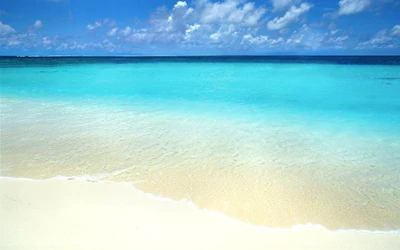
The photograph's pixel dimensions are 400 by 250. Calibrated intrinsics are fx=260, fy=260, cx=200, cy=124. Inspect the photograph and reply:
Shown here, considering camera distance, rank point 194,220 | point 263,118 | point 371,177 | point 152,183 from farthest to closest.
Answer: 1. point 263,118
2. point 371,177
3. point 152,183
4. point 194,220

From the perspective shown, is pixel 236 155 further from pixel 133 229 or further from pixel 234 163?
pixel 133 229

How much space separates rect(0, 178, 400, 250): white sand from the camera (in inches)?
90.4

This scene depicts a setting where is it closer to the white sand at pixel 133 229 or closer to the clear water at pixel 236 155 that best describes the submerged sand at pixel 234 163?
the clear water at pixel 236 155

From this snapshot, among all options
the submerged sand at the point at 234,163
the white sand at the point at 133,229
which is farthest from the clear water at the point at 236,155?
the white sand at the point at 133,229

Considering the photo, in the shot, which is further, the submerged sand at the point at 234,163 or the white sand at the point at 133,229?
the submerged sand at the point at 234,163

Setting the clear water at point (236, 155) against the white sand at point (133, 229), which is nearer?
the white sand at point (133, 229)

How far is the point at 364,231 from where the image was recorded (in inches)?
101

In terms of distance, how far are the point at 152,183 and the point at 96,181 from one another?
732 mm

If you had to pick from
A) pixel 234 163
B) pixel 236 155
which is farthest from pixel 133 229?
pixel 236 155

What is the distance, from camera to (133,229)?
2455 mm

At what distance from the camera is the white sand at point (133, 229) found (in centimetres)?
230

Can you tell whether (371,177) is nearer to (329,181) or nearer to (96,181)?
(329,181)

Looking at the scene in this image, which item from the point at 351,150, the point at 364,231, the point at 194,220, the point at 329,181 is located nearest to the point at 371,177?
the point at 329,181


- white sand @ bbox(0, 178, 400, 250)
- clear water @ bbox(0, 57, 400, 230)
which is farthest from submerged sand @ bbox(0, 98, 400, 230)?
white sand @ bbox(0, 178, 400, 250)
